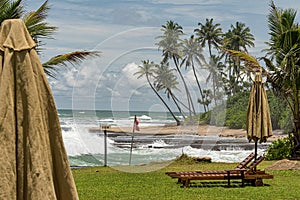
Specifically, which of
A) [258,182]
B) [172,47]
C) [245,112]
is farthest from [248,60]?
[245,112]

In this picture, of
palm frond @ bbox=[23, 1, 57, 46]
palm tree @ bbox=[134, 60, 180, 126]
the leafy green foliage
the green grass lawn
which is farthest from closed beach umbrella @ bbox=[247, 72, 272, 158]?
the leafy green foliage

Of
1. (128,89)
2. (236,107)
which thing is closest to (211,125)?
(236,107)

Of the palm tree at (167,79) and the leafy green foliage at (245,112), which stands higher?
the palm tree at (167,79)

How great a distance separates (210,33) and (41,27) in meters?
55.1

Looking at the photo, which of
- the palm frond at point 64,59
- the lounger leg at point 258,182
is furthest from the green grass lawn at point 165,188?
the palm frond at point 64,59

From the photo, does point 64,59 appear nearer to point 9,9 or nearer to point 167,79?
point 9,9

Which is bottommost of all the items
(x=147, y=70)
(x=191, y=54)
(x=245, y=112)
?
(x=245, y=112)

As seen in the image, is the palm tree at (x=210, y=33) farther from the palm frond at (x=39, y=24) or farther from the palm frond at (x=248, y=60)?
the palm frond at (x=39, y=24)

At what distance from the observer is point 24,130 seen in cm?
325

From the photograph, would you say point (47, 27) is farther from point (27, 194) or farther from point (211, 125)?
point (211, 125)

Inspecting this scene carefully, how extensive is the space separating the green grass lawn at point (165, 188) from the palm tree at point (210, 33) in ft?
171

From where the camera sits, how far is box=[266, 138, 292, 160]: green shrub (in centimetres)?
1938

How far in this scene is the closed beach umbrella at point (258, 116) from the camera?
44.7ft

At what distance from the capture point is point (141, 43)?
16.6 m
